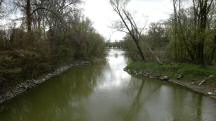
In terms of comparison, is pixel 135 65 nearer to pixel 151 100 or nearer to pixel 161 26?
pixel 151 100

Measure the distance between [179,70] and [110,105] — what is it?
699 cm

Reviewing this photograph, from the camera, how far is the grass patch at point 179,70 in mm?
12304

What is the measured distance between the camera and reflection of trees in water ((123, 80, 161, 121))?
25.9 ft

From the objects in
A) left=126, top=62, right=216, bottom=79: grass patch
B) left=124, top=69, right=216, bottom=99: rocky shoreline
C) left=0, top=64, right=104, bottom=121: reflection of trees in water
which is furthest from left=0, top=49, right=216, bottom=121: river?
left=126, top=62, right=216, bottom=79: grass patch

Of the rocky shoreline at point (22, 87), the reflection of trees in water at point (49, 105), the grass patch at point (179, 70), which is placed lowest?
the reflection of trees in water at point (49, 105)

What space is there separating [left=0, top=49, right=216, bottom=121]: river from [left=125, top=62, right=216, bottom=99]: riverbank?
0.66 metres

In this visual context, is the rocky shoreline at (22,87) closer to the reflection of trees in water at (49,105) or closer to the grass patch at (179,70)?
the reflection of trees in water at (49,105)

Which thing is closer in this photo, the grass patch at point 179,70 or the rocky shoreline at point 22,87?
the rocky shoreline at point 22,87

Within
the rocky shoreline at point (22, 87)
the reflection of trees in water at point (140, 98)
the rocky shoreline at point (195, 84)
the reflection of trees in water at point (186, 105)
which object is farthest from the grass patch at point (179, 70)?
the rocky shoreline at point (22, 87)

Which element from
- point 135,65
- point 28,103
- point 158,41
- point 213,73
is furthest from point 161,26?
point 28,103

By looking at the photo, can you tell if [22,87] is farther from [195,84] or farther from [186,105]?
[195,84]

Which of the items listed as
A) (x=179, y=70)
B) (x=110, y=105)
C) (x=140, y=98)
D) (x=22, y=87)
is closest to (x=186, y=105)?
(x=140, y=98)

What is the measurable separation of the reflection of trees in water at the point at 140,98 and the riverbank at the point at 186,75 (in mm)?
1533

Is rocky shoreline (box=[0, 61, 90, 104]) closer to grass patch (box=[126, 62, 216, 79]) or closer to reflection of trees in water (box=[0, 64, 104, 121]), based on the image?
reflection of trees in water (box=[0, 64, 104, 121])
